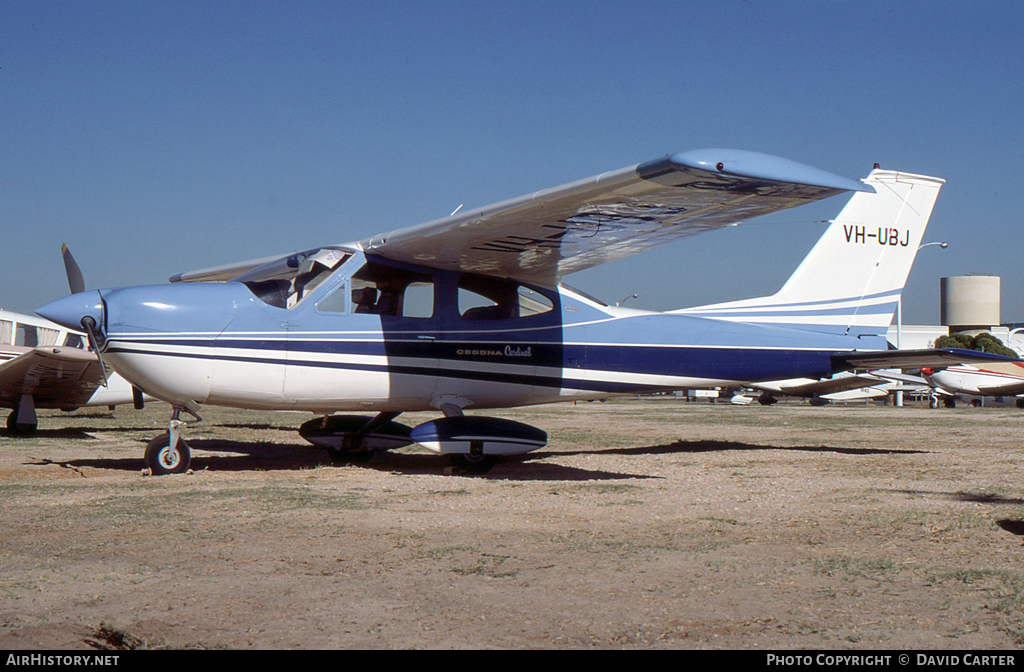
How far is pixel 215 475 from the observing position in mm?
7738

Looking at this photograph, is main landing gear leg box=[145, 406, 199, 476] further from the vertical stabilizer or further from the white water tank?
the white water tank

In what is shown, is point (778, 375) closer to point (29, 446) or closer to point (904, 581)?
point (904, 581)

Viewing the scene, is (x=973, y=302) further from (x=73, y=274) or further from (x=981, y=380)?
(x=73, y=274)

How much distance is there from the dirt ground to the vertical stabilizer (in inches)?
106

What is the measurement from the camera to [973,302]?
3681 inches

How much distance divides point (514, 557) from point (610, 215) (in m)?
4.10

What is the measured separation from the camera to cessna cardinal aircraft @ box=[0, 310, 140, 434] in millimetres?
13109

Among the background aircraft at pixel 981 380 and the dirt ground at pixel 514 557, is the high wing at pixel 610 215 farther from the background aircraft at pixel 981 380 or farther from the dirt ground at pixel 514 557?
the background aircraft at pixel 981 380

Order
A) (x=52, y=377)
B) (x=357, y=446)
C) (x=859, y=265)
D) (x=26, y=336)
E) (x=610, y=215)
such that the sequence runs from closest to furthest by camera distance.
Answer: (x=610, y=215) < (x=357, y=446) < (x=859, y=265) < (x=52, y=377) < (x=26, y=336)

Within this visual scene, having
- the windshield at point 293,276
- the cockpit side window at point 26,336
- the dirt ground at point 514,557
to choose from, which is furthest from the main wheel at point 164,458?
the cockpit side window at point 26,336

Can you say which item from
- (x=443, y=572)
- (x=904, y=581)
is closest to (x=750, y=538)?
(x=904, y=581)

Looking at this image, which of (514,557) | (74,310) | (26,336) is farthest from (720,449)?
(26,336)

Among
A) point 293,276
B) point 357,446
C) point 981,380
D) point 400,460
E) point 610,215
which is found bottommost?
point 981,380

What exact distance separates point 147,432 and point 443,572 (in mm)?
12169
